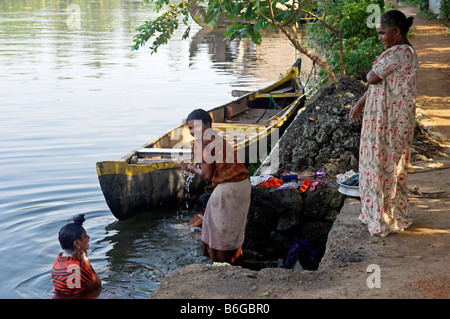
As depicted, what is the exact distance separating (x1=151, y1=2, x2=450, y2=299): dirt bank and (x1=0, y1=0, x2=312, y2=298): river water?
1657 mm

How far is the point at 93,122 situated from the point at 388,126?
32.8ft

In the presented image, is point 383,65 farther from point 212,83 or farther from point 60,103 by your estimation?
point 212,83

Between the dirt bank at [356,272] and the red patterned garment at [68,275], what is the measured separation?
0.96m

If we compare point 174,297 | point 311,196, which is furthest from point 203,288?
point 311,196

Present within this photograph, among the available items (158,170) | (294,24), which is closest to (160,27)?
(294,24)

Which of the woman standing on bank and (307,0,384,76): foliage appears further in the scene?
(307,0,384,76): foliage

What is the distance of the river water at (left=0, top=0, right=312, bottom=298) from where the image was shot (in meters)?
6.80

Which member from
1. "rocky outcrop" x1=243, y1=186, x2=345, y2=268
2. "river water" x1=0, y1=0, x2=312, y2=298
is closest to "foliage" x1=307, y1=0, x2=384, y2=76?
"river water" x1=0, y1=0, x2=312, y2=298

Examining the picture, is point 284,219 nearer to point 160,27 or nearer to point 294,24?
point 294,24

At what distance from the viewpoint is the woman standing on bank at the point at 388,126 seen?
4570 millimetres

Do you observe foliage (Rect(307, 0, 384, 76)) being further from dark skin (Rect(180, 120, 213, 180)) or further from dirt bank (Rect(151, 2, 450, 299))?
dark skin (Rect(180, 120, 213, 180))

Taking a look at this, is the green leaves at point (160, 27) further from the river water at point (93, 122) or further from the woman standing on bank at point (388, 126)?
the woman standing on bank at point (388, 126)

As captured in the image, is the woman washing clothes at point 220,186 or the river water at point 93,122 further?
the river water at point 93,122

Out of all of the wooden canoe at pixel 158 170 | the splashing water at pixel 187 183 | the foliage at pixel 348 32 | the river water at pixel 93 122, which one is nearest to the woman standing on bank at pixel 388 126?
the river water at pixel 93 122
